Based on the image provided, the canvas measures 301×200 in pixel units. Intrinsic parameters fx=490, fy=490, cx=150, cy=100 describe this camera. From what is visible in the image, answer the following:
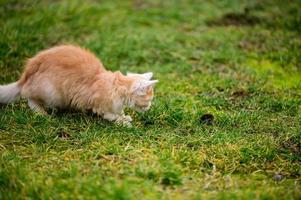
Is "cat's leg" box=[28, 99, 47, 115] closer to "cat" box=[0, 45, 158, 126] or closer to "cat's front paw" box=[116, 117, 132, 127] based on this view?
"cat" box=[0, 45, 158, 126]

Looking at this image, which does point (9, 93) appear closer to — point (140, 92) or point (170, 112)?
point (140, 92)

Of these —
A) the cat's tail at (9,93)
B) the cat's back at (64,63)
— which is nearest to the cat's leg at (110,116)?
the cat's back at (64,63)

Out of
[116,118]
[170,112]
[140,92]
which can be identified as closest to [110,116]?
[116,118]

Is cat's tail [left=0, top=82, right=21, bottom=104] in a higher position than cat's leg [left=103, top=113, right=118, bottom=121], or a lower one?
higher

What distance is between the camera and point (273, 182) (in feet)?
13.8

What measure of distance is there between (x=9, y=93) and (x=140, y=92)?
4.89 feet

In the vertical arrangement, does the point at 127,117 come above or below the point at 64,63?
below

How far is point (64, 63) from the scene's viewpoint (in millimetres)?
5312

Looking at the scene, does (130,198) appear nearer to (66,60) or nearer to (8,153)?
(8,153)

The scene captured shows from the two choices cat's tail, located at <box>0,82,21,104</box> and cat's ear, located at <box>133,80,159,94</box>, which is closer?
cat's ear, located at <box>133,80,159,94</box>

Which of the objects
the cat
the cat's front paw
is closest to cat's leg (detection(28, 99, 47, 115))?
the cat

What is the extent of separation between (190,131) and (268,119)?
3.22 ft

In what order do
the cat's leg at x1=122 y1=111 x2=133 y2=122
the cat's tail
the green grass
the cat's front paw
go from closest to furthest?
the green grass → the cat's front paw → the cat's leg at x1=122 y1=111 x2=133 y2=122 → the cat's tail

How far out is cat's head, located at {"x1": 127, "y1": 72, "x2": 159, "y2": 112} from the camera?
518 cm
